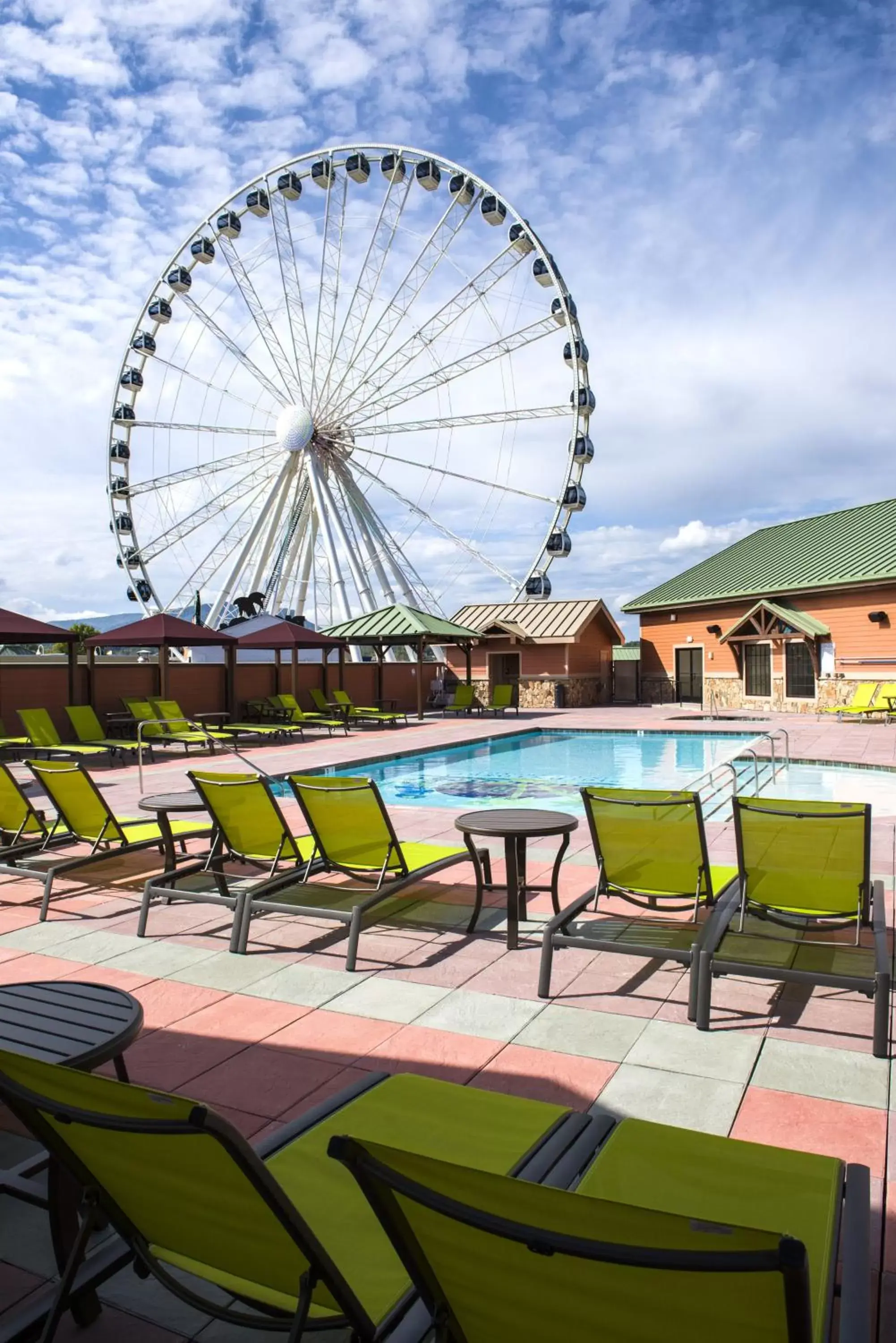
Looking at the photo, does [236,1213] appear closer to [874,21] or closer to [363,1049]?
[363,1049]

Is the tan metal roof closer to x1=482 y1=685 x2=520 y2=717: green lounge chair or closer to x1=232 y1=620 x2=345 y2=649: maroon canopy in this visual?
x1=482 y1=685 x2=520 y2=717: green lounge chair

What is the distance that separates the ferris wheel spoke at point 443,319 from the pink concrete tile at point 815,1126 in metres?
22.4

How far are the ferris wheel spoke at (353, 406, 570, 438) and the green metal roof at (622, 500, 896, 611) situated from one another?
22.8 feet

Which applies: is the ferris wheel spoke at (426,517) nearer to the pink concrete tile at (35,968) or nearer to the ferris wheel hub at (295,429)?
the ferris wheel hub at (295,429)

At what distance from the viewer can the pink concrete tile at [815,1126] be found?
2.68m

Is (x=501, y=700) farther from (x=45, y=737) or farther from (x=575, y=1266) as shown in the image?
(x=575, y=1266)

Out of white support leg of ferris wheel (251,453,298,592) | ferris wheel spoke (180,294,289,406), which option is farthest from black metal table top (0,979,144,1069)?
ferris wheel spoke (180,294,289,406)

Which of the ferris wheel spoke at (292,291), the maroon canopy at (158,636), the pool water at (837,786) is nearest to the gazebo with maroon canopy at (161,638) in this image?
the maroon canopy at (158,636)

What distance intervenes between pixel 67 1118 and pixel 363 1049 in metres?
2.06

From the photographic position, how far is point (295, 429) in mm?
24688

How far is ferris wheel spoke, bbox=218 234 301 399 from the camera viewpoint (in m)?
24.6

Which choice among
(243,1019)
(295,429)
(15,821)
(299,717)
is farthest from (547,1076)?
(295,429)

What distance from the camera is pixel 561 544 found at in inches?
911

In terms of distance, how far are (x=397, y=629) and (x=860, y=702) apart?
32.6 ft
